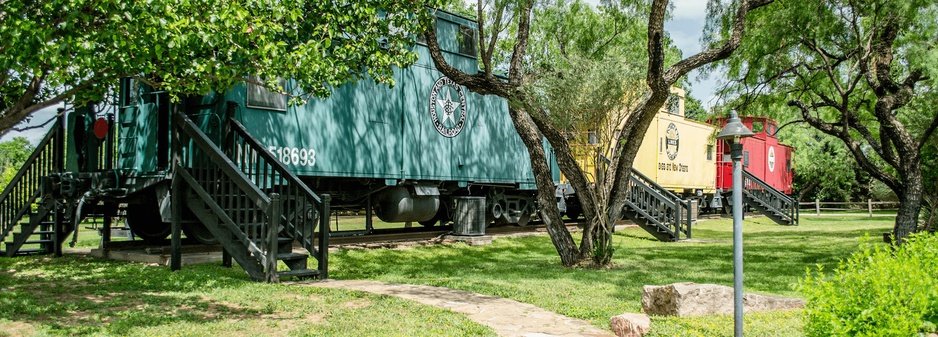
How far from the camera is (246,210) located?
9453mm

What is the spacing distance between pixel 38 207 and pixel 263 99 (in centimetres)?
399

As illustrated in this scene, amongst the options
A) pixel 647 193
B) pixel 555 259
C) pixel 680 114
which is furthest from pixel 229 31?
pixel 680 114

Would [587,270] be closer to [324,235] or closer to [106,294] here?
[324,235]

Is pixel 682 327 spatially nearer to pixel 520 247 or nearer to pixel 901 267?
pixel 901 267

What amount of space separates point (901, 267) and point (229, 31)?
20.4 feet

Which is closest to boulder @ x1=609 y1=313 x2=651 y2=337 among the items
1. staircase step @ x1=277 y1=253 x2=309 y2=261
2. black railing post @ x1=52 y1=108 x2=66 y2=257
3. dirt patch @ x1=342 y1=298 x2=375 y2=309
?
dirt patch @ x1=342 y1=298 x2=375 y2=309

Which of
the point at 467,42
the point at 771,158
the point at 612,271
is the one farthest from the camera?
the point at 771,158

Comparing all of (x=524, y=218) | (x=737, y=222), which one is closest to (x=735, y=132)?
(x=737, y=222)

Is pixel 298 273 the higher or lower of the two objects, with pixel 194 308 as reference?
higher

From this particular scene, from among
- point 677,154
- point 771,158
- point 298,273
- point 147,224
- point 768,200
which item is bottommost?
point 298,273

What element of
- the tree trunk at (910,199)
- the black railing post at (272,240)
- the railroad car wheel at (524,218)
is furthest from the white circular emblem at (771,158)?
the black railing post at (272,240)

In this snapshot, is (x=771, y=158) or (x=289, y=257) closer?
(x=289, y=257)

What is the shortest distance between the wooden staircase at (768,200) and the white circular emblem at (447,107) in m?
15.4

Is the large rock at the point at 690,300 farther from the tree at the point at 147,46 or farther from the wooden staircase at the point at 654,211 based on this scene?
the wooden staircase at the point at 654,211
